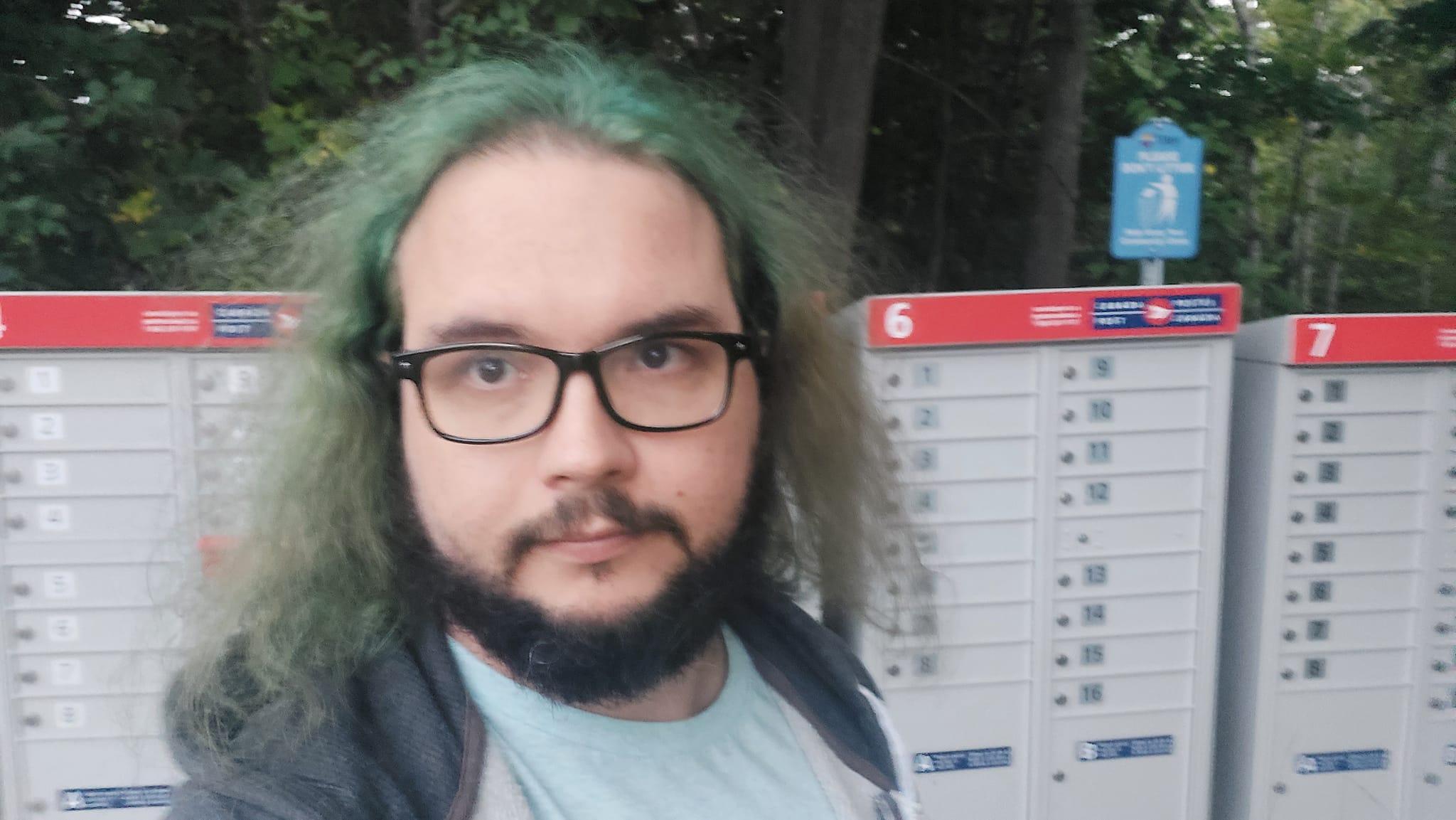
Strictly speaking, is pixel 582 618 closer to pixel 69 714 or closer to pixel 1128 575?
pixel 69 714

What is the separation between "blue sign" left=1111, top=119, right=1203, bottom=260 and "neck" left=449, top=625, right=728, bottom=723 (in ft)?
6.75

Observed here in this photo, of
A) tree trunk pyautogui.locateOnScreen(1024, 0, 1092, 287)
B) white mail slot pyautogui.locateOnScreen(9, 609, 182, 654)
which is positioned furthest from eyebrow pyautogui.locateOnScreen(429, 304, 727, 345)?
tree trunk pyautogui.locateOnScreen(1024, 0, 1092, 287)

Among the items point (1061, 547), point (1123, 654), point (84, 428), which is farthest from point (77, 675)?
point (1123, 654)

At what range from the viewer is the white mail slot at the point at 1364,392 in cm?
277

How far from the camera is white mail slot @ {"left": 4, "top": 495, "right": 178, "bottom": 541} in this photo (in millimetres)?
2338

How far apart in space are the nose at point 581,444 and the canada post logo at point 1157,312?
6.80ft

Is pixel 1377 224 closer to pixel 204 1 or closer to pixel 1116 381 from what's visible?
pixel 1116 381

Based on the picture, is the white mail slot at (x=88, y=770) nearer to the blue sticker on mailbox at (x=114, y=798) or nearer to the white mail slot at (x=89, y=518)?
the blue sticker on mailbox at (x=114, y=798)

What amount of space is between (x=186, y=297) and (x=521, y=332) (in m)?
1.78

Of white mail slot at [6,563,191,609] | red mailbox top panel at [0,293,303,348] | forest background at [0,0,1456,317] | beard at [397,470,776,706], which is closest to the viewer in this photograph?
beard at [397,470,776,706]

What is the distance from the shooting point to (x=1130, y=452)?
2.76 m

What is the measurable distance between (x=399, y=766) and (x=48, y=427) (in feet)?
6.41

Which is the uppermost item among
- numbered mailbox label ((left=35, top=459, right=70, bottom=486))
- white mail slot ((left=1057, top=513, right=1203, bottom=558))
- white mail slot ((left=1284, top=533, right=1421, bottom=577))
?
numbered mailbox label ((left=35, top=459, right=70, bottom=486))

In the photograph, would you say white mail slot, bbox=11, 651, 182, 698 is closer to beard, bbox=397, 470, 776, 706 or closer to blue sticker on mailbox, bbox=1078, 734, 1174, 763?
beard, bbox=397, 470, 776, 706
